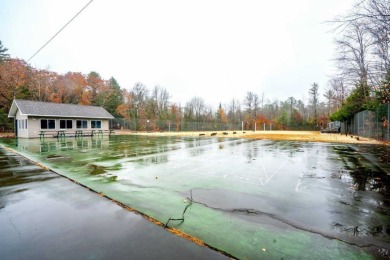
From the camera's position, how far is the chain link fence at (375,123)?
18.8m

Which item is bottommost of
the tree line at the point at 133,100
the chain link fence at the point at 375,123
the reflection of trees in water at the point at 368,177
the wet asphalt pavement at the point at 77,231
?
the reflection of trees in water at the point at 368,177

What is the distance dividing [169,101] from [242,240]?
59027mm

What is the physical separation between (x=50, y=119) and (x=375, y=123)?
35961 mm

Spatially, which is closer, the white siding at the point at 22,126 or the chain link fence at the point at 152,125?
the white siding at the point at 22,126

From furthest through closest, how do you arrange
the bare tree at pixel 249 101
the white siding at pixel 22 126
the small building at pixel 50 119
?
the bare tree at pixel 249 101, the white siding at pixel 22 126, the small building at pixel 50 119

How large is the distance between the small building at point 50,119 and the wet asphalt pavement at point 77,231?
23.9 meters

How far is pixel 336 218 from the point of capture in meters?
4.25

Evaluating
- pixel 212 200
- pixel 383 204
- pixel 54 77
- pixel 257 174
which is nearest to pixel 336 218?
pixel 383 204

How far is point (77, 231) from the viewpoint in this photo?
142 inches

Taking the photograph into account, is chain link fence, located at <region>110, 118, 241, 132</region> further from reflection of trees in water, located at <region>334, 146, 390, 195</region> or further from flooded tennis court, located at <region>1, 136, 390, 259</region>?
reflection of trees in water, located at <region>334, 146, 390, 195</region>

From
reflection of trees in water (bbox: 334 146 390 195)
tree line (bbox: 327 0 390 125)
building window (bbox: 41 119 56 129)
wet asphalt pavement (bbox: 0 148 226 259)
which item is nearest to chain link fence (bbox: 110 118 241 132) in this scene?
building window (bbox: 41 119 56 129)

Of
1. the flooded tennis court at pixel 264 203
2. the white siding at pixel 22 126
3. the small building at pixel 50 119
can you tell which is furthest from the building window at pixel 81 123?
the flooded tennis court at pixel 264 203

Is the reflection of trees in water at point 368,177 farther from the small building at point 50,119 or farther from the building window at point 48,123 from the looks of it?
the building window at point 48,123

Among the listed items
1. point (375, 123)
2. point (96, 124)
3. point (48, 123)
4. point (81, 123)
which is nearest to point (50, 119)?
point (48, 123)
